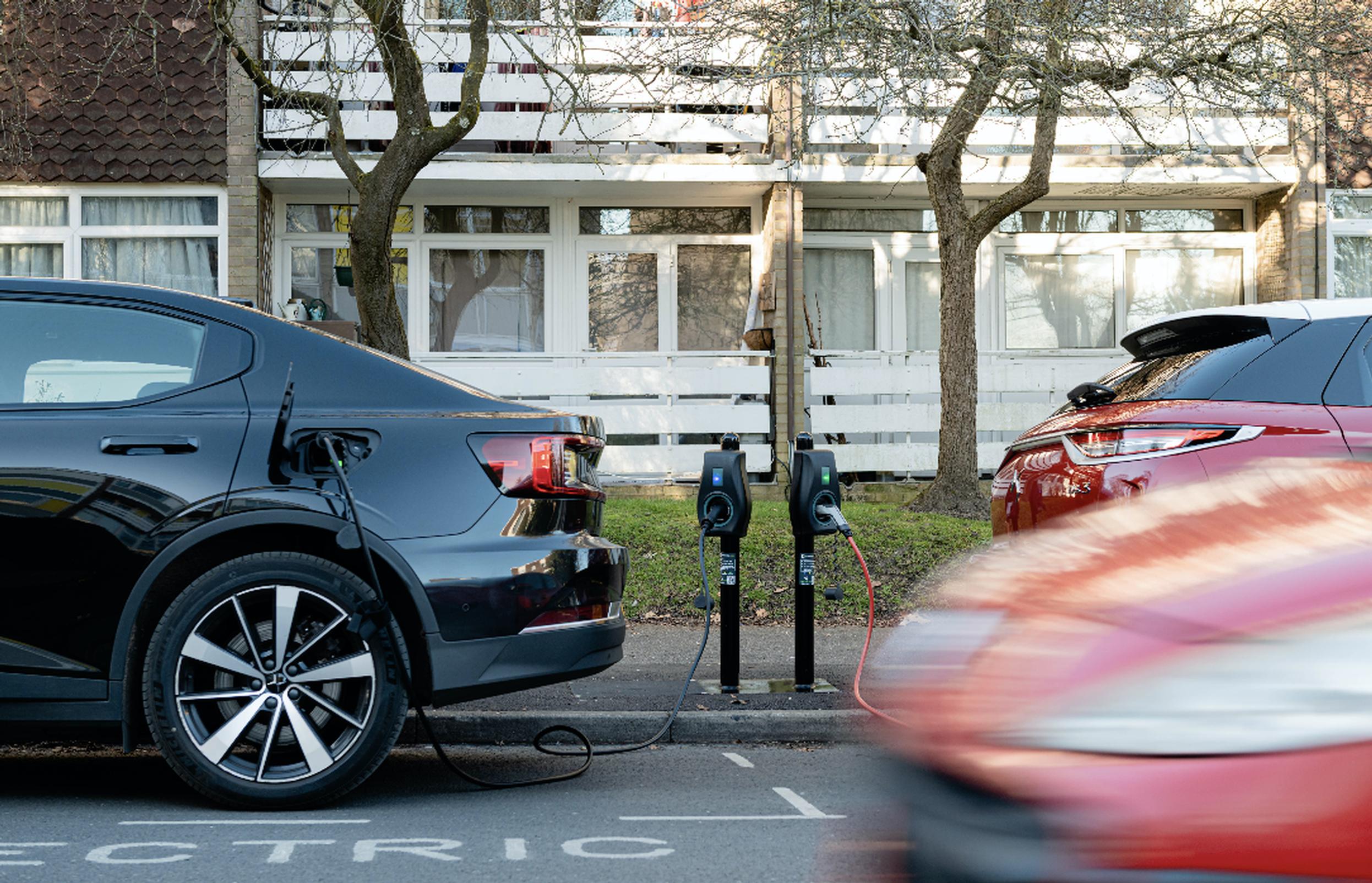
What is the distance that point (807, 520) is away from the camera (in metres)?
6.96

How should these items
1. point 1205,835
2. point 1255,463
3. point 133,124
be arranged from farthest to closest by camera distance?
point 133,124, point 1255,463, point 1205,835

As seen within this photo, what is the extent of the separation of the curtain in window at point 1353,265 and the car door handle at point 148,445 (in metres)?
15.8

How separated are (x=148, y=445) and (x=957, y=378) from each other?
9.47 m

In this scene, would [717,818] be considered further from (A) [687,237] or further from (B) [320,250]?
(B) [320,250]

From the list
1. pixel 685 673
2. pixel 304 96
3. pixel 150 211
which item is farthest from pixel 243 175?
pixel 685 673

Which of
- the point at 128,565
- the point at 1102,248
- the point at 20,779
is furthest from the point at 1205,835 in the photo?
the point at 1102,248

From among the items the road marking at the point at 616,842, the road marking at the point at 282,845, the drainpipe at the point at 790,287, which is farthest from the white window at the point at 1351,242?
the road marking at the point at 282,845

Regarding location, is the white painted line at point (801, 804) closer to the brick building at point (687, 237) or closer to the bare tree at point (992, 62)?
the bare tree at point (992, 62)

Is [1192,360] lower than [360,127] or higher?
lower

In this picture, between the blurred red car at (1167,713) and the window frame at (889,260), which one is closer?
the blurred red car at (1167,713)

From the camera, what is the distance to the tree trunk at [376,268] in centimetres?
1071

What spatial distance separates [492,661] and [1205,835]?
3436 mm

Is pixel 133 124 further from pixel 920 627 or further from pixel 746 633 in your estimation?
pixel 920 627

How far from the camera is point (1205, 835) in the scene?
188 centimetres
